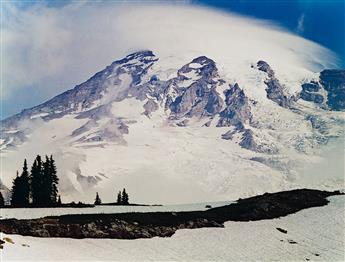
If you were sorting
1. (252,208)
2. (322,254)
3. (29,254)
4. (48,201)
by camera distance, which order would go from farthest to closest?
1. (48,201)
2. (252,208)
3. (322,254)
4. (29,254)

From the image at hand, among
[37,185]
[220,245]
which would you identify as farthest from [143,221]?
[37,185]

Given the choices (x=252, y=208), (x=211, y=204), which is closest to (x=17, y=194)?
(x=211, y=204)

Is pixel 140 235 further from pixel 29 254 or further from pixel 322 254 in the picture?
pixel 322 254

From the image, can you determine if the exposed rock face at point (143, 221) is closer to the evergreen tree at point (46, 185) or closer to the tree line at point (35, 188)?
the evergreen tree at point (46, 185)

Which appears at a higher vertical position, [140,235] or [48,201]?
[140,235]

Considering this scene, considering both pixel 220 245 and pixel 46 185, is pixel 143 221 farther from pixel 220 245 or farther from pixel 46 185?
pixel 46 185

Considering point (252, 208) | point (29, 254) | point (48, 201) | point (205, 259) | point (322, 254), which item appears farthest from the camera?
point (48, 201)
